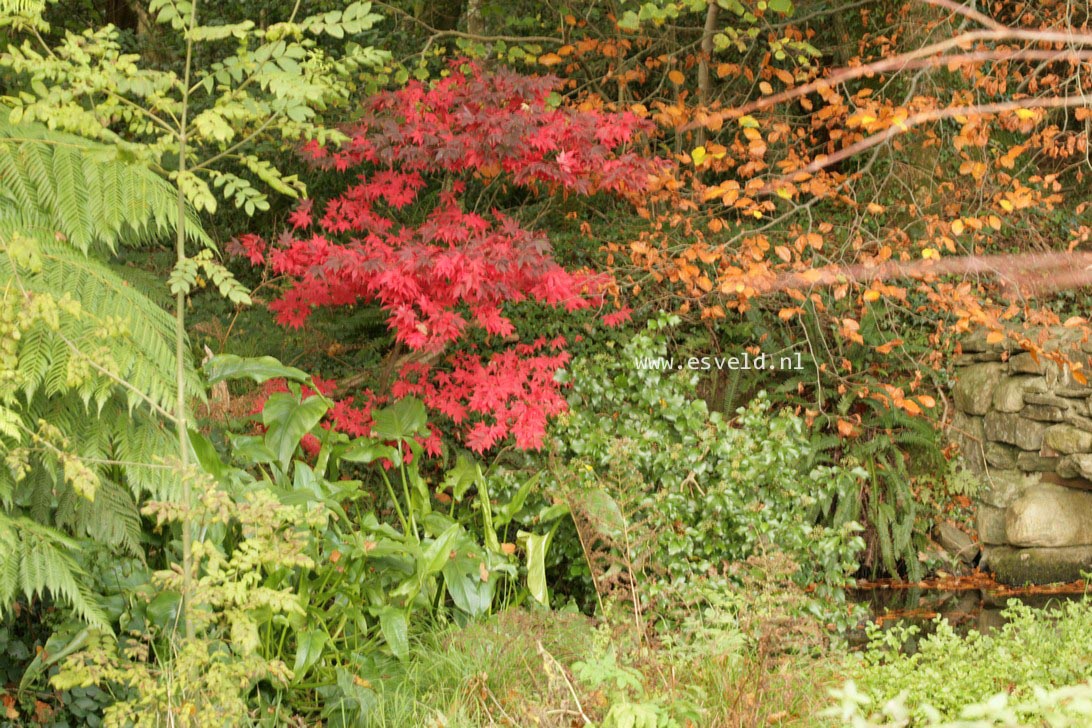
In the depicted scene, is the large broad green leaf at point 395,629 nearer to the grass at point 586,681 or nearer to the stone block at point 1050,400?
the grass at point 586,681

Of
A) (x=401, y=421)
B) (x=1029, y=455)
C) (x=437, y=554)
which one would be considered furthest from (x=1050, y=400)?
(x=437, y=554)

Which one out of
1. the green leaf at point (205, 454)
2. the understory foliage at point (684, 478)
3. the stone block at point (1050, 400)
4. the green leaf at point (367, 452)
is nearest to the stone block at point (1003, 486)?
the stone block at point (1050, 400)

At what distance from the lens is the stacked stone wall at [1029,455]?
6.38m

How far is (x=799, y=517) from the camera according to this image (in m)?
5.01

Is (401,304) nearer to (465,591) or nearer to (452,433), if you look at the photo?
(465,591)

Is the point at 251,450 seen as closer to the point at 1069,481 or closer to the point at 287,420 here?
the point at 287,420

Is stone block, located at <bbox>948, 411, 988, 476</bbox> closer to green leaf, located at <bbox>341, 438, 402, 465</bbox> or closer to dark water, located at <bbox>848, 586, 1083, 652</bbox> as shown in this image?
dark water, located at <bbox>848, 586, 1083, 652</bbox>

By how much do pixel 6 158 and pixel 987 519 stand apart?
5.72 m

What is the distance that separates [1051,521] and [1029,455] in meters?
0.45

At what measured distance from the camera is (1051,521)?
639cm

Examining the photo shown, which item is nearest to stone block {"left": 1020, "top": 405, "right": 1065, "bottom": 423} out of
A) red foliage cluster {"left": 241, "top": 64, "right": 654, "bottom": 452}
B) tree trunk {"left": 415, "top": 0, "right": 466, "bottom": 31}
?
red foliage cluster {"left": 241, "top": 64, "right": 654, "bottom": 452}

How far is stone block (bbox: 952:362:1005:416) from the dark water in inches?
47.5

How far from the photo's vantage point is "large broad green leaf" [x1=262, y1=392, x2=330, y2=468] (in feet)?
14.3

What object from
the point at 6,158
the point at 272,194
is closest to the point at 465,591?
the point at 6,158
